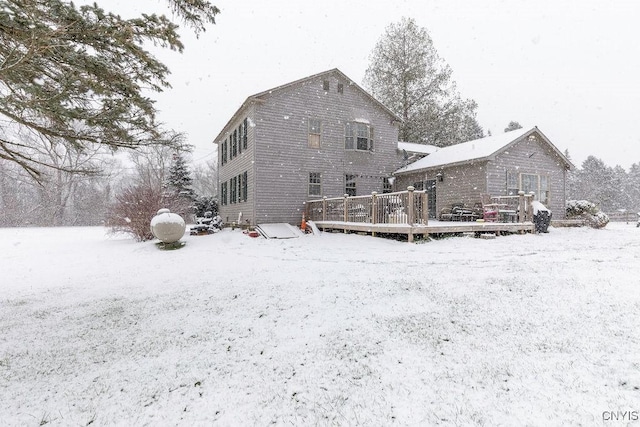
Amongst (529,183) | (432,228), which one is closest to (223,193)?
(432,228)

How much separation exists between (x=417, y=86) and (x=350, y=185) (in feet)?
53.9

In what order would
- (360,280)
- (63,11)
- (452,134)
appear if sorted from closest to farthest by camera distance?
(63,11) < (360,280) < (452,134)

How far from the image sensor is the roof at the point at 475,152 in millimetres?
14489

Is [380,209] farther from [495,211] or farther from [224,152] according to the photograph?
[224,152]

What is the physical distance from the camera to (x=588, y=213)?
16688mm

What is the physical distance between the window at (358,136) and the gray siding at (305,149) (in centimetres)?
27

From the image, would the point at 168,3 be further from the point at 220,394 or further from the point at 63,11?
the point at 220,394

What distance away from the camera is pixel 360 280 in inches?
235

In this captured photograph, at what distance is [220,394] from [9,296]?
19.2ft

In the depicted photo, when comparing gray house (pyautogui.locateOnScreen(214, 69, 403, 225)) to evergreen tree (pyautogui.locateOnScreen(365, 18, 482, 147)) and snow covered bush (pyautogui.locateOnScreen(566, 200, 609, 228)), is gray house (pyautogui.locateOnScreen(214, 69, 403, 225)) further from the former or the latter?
evergreen tree (pyautogui.locateOnScreen(365, 18, 482, 147))

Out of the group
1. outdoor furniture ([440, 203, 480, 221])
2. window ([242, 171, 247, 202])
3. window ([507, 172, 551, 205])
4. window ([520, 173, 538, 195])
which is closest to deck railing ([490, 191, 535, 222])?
outdoor furniture ([440, 203, 480, 221])

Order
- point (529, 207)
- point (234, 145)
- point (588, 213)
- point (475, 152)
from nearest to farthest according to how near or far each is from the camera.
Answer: point (529, 207) < point (475, 152) < point (588, 213) < point (234, 145)

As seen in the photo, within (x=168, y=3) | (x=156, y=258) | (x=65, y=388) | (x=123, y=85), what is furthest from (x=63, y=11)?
(x=156, y=258)

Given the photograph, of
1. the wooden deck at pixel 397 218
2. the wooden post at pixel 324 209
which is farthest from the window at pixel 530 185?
the wooden post at pixel 324 209
